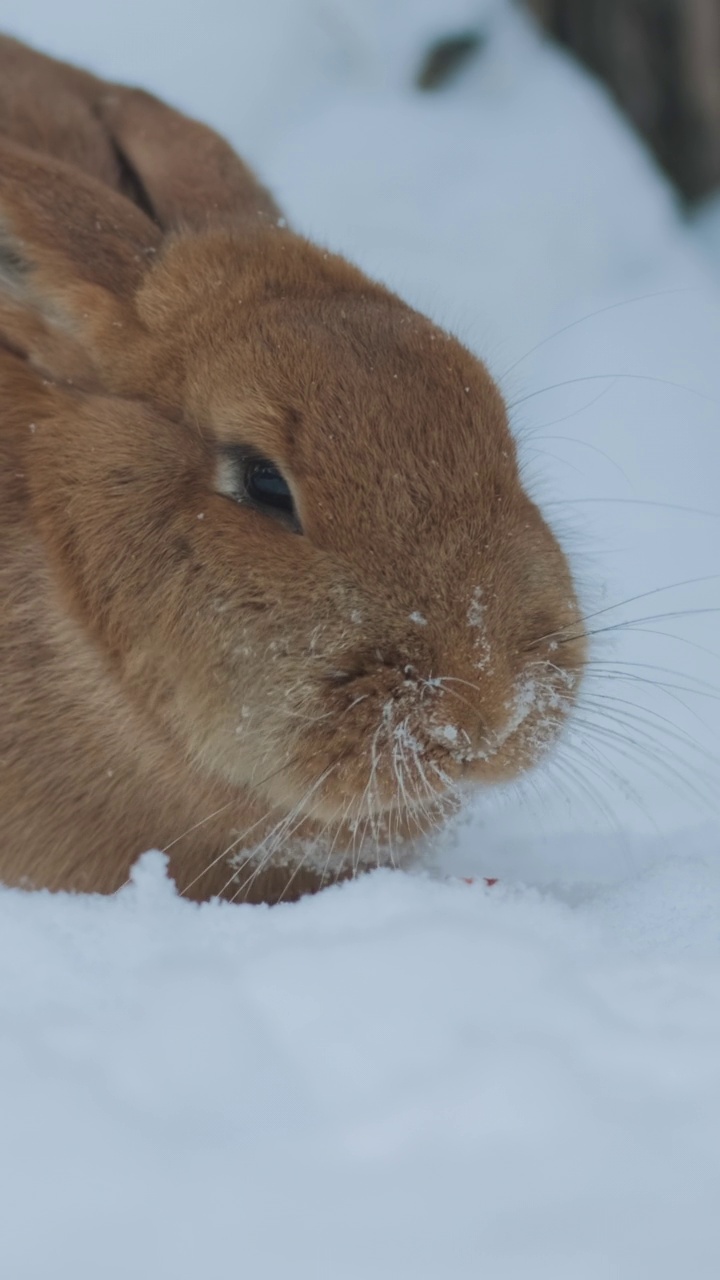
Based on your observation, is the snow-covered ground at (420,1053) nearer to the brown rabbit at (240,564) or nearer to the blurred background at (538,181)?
the brown rabbit at (240,564)

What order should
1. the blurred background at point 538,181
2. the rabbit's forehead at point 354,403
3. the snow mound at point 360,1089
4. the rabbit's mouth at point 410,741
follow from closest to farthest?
the snow mound at point 360,1089
the rabbit's mouth at point 410,741
the rabbit's forehead at point 354,403
the blurred background at point 538,181

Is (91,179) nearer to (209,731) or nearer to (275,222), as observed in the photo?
(275,222)

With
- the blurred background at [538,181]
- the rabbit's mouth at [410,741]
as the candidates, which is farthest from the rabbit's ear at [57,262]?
the blurred background at [538,181]

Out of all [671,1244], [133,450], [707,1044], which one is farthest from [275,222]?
[671,1244]

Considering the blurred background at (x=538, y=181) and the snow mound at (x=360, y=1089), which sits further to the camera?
the blurred background at (x=538, y=181)

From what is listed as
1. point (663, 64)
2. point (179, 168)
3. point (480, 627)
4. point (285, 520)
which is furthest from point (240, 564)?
point (663, 64)

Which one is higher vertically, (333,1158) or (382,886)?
(382,886)

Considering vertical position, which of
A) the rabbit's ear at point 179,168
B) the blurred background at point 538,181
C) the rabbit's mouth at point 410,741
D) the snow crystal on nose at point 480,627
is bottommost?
the rabbit's mouth at point 410,741
